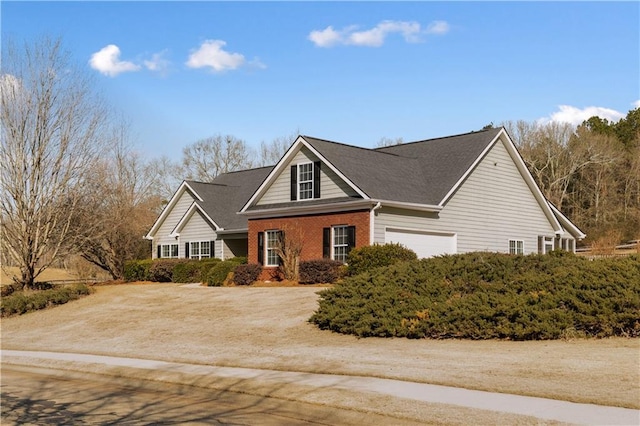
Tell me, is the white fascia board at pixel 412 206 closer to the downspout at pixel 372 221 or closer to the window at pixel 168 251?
the downspout at pixel 372 221

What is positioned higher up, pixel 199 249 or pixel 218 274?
pixel 199 249

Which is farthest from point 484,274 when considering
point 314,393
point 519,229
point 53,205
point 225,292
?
point 53,205

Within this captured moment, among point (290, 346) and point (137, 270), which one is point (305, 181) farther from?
point (290, 346)

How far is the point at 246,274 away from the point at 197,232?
10002 mm

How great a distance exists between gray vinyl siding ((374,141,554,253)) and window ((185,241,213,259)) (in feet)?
46.9

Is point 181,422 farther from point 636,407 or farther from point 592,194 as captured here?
point 592,194

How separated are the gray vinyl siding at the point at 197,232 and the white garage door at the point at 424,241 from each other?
13.2 m

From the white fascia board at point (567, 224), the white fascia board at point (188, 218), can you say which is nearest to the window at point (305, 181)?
the white fascia board at point (188, 218)

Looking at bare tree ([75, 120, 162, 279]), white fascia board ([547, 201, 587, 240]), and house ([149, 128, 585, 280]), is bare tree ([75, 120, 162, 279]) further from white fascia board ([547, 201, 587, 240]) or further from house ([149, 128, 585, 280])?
white fascia board ([547, 201, 587, 240])

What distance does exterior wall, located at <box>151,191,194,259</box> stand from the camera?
144 ft

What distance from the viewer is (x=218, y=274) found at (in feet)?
111

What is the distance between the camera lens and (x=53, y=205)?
111 feet

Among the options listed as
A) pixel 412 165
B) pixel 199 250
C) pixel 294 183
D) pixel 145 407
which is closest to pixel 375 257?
pixel 294 183

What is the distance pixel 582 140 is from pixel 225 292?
54.1 m
